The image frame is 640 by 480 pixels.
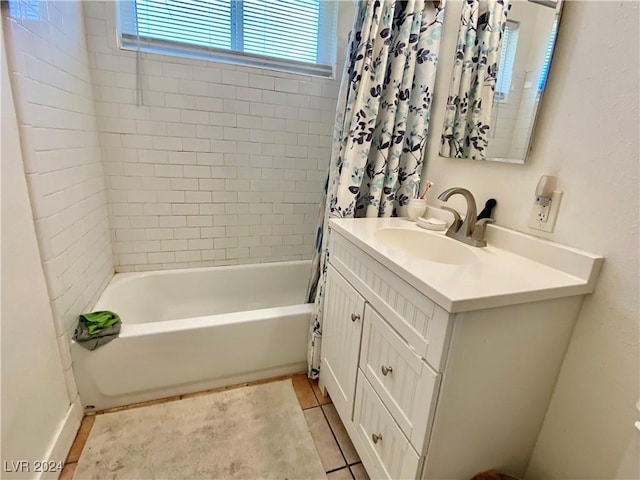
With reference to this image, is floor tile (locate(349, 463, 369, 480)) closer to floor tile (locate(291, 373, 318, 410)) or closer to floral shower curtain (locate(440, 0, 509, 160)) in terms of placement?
floor tile (locate(291, 373, 318, 410))

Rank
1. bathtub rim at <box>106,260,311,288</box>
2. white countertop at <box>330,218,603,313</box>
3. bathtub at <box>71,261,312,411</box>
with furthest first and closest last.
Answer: bathtub rim at <box>106,260,311,288</box>, bathtub at <box>71,261,312,411</box>, white countertop at <box>330,218,603,313</box>

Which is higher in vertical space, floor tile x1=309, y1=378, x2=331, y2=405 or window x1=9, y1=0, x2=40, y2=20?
window x1=9, y1=0, x2=40, y2=20

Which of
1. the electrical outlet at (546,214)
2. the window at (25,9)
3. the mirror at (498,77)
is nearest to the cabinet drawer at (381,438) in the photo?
the electrical outlet at (546,214)

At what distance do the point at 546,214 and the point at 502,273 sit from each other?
10.7 inches

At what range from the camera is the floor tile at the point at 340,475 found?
1227 millimetres

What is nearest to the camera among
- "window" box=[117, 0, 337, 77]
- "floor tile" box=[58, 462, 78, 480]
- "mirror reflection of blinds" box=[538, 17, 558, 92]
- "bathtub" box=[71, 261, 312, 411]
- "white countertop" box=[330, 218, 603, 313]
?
"white countertop" box=[330, 218, 603, 313]

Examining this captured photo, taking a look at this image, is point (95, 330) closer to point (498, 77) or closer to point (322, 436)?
point (322, 436)

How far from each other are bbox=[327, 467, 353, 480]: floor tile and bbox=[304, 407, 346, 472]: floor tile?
17mm

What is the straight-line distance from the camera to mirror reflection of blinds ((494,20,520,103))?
109 cm

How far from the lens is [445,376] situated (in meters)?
0.80

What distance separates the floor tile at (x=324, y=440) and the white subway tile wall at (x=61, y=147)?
3.43ft

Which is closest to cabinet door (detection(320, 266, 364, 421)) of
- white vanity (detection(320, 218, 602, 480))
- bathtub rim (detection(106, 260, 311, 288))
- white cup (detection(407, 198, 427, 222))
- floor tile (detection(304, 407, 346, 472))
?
white vanity (detection(320, 218, 602, 480))

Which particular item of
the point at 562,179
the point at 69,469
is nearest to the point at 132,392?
the point at 69,469

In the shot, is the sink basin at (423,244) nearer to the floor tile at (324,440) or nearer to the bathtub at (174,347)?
the bathtub at (174,347)
